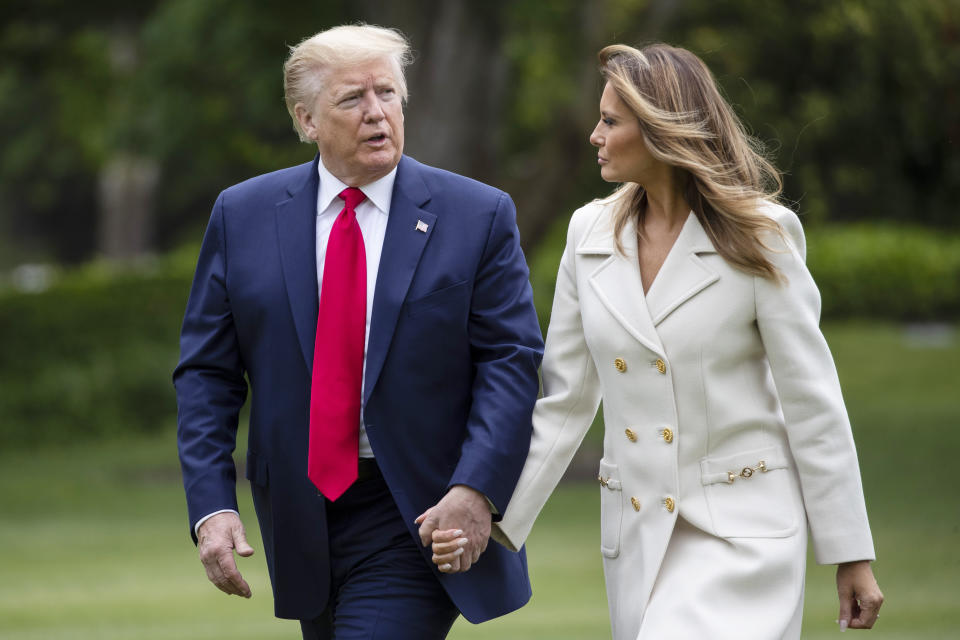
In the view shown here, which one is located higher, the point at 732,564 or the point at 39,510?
the point at 732,564

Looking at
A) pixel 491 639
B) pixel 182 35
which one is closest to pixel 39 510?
pixel 182 35

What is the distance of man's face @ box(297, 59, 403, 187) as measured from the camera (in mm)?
4422

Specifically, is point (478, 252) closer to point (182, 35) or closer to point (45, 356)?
point (182, 35)

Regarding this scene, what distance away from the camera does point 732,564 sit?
157 inches

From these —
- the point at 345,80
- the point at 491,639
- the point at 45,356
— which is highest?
the point at 345,80

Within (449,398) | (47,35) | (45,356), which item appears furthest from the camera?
(45,356)

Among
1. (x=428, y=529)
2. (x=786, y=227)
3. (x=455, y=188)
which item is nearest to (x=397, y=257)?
(x=455, y=188)

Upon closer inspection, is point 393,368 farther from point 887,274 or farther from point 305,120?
point 887,274

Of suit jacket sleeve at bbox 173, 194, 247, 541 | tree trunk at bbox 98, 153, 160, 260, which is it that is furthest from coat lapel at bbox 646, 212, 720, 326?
tree trunk at bbox 98, 153, 160, 260

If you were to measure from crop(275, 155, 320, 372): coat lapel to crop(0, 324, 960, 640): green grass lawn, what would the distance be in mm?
5611

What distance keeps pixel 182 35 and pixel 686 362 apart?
1528 centimetres

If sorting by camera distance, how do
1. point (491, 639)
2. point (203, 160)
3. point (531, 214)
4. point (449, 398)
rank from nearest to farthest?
point (449, 398)
point (491, 639)
point (531, 214)
point (203, 160)

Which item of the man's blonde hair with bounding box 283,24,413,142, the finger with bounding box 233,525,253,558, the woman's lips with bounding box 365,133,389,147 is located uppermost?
the man's blonde hair with bounding box 283,24,413,142

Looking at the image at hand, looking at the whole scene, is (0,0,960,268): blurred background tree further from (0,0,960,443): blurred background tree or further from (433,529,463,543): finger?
(433,529,463,543): finger
